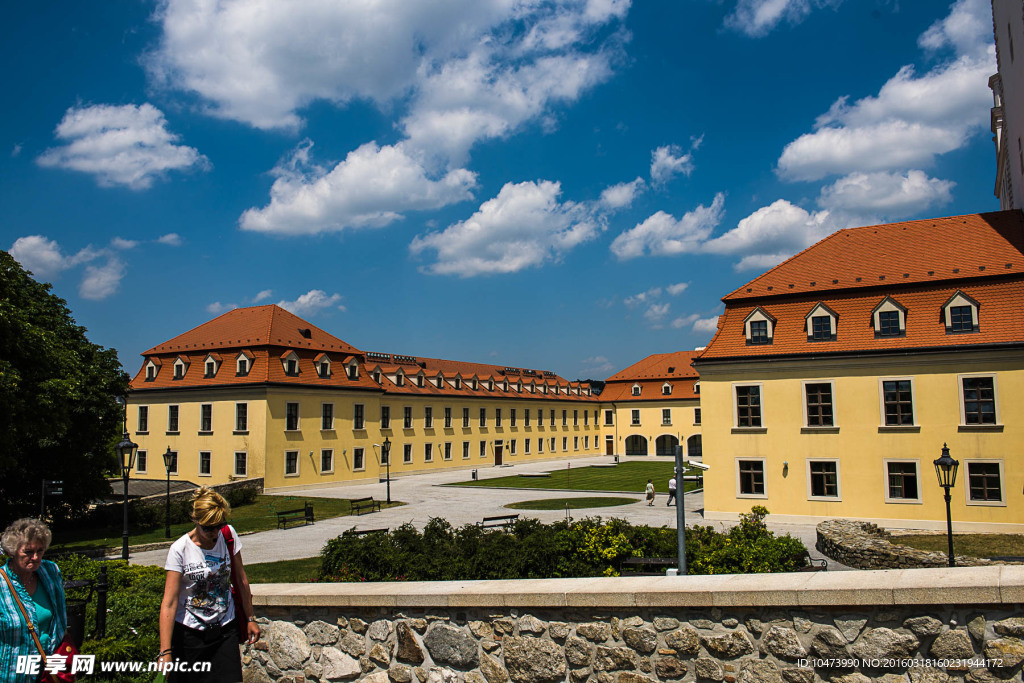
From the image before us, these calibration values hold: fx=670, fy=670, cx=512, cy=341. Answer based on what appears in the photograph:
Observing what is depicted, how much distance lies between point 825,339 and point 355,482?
3245cm

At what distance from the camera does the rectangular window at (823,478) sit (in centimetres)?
2502

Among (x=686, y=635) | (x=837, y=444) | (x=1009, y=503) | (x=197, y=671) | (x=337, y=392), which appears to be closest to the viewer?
(x=197, y=671)

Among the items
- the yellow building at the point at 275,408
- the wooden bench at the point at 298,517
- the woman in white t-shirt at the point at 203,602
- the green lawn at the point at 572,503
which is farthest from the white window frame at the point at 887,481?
the yellow building at the point at 275,408

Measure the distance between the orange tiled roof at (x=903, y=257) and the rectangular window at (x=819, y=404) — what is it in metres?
3.68

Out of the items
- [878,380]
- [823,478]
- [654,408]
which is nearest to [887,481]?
[823,478]

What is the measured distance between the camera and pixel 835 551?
61.1ft

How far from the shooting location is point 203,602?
188 inches

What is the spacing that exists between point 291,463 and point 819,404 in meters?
31.3

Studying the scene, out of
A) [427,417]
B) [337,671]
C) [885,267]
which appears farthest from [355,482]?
[337,671]

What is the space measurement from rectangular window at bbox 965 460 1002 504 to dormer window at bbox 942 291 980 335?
15.1 ft

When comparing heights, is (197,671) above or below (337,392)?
below

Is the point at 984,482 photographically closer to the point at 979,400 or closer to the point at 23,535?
the point at 979,400

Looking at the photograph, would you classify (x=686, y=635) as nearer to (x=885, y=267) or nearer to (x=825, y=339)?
(x=825, y=339)

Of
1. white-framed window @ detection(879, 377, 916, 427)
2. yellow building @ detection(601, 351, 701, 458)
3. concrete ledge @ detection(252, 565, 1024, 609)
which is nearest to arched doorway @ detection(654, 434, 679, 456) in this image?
yellow building @ detection(601, 351, 701, 458)
